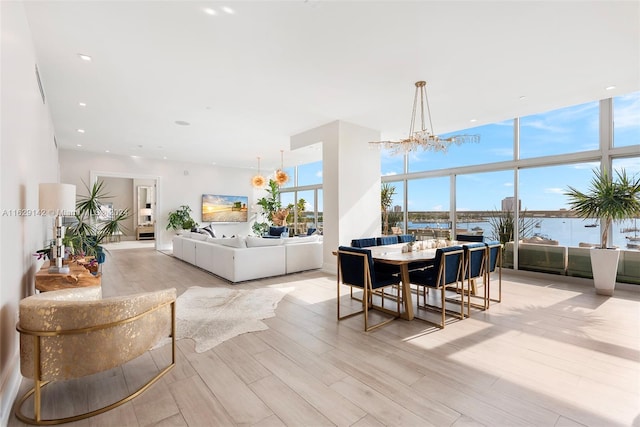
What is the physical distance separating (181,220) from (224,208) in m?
1.75

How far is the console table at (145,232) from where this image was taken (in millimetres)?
13016

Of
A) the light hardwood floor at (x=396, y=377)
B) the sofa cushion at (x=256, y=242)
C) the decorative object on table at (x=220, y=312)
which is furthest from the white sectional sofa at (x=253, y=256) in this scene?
the light hardwood floor at (x=396, y=377)

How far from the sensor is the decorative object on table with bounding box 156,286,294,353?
3.14 meters

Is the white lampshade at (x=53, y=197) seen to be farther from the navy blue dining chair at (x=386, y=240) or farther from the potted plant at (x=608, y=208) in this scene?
the potted plant at (x=608, y=208)

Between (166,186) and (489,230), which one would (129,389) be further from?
(166,186)

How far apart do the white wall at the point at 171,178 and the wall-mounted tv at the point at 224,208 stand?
17 centimetres

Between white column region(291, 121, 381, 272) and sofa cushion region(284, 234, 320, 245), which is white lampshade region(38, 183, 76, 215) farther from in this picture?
white column region(291, 121, 381, 272)

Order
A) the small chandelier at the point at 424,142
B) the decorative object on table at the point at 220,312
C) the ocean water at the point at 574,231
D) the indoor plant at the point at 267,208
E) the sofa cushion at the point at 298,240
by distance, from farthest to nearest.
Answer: the indoor plant at the point at 267,208
the sofa cushion at the point at 298,240
the ocean water at the point at 574,231
the small chandelier at the point at 424,142
the decorative object on table at the point at 220,312

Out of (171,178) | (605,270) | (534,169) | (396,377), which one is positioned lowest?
(396,377)

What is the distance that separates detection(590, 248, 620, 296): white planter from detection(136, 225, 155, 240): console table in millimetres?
14660

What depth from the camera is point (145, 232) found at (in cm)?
1307

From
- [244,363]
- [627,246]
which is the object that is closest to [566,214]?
[627,246]

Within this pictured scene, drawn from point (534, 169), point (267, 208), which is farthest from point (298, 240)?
point (267, 208)

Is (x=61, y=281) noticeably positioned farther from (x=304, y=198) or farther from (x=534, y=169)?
(x=304, y=198)
